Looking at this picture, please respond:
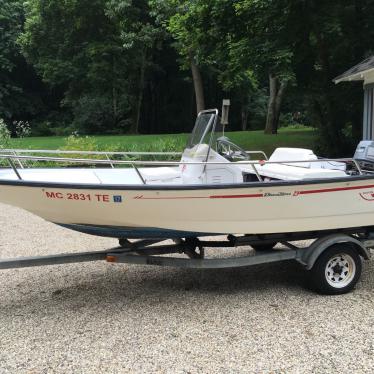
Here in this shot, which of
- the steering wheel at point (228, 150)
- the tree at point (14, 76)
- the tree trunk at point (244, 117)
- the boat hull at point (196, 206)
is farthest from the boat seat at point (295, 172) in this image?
the tree at point (14, 76)

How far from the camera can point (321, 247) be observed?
4492 mm

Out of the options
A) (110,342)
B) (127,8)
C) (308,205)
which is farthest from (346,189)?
(127,8)

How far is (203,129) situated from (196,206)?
1.22 metres

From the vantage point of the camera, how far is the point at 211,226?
4262mm

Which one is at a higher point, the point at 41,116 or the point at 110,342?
the point at 41,116

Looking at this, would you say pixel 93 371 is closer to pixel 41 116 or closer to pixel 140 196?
pixel 140 196

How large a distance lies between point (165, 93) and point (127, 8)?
1254cm

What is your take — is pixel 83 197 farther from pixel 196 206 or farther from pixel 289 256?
pixel 289 256

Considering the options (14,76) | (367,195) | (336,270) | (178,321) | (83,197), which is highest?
(14,76)

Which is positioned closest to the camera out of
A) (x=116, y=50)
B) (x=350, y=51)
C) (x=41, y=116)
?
(x=350, y=51)

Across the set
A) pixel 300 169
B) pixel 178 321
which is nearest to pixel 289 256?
pixel 300 169

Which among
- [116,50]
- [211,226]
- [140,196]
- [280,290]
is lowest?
[280,290]

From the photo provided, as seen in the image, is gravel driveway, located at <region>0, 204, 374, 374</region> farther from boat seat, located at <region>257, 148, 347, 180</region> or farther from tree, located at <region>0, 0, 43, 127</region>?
tree, located at <region>0, 0, 43, 127</region>

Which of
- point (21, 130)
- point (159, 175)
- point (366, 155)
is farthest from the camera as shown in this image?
point (21, 130)
